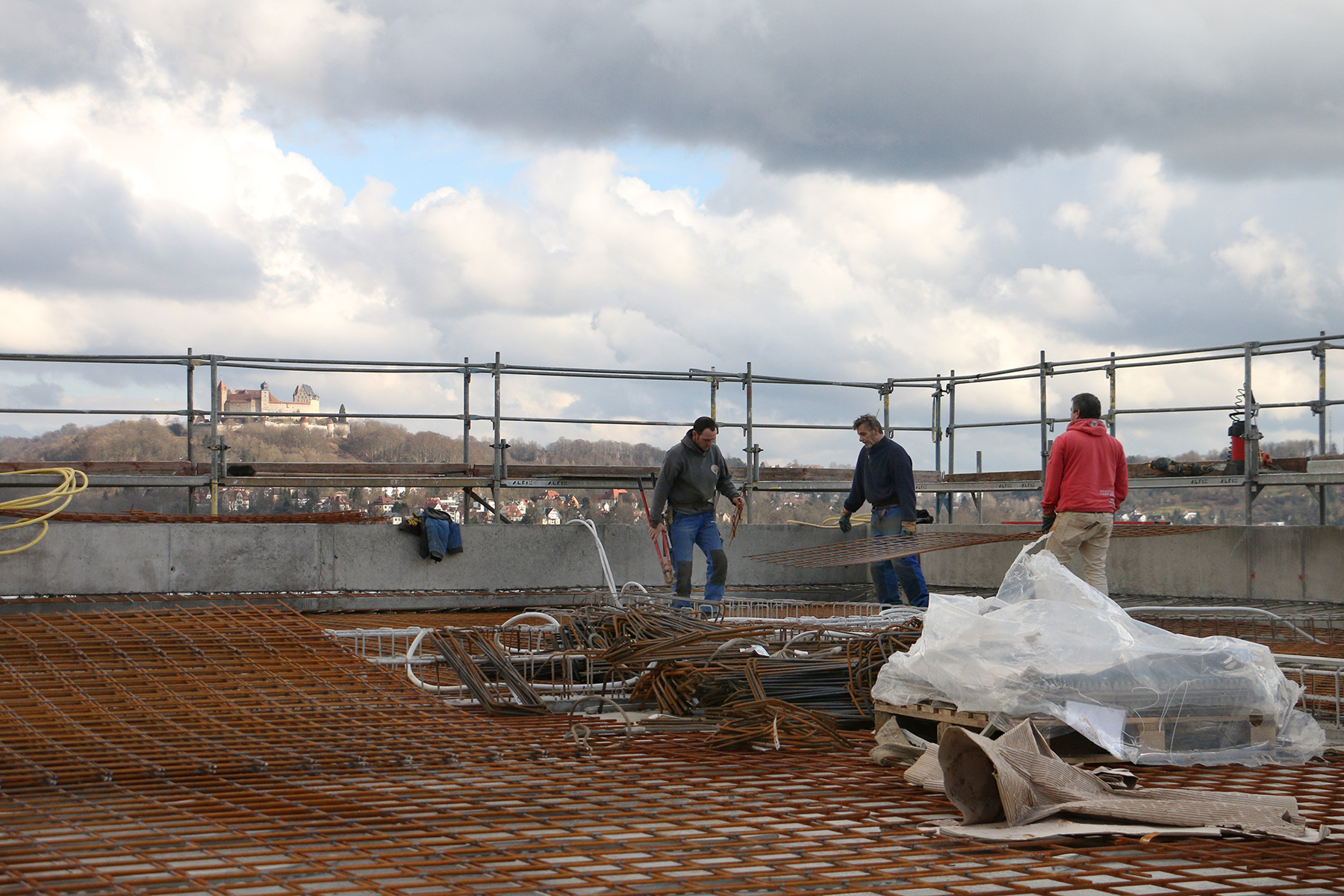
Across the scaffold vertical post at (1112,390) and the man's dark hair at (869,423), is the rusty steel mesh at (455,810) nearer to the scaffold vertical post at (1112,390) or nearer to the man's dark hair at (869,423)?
the man's dark hair at (869,423)

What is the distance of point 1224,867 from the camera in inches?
113

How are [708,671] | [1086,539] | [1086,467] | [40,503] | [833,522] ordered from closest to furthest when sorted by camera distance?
[708,671]
[1086,467]
[1086,539]
[40,503]
[833,522]

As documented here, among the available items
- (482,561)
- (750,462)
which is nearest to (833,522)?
(750,462)

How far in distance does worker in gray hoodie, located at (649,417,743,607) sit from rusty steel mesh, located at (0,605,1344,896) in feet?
12.9

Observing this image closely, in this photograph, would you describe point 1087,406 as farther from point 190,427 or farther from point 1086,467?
point 190,427

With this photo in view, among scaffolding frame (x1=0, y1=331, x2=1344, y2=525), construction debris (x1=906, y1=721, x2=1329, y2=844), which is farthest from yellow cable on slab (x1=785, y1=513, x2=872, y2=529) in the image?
construction debris (x1=906, y1=721, x2=1329, y2=844)

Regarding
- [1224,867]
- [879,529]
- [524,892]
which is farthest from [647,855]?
[879,529]

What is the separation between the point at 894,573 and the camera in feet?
32.1

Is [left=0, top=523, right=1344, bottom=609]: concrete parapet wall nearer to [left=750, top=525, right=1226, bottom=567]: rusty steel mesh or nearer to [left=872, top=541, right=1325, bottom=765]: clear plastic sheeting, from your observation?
[left=750, top=525, right=1226, bottom=567]: rusty steel mesh

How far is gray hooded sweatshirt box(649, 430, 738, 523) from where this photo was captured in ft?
31.1

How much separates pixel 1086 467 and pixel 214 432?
8.46m

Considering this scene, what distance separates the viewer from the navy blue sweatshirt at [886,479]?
9461 millimetres

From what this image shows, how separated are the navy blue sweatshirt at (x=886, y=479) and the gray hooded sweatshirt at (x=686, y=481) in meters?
1.22

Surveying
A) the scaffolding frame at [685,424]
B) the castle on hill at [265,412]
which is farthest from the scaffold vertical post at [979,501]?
the castle on hill at [265,412]
